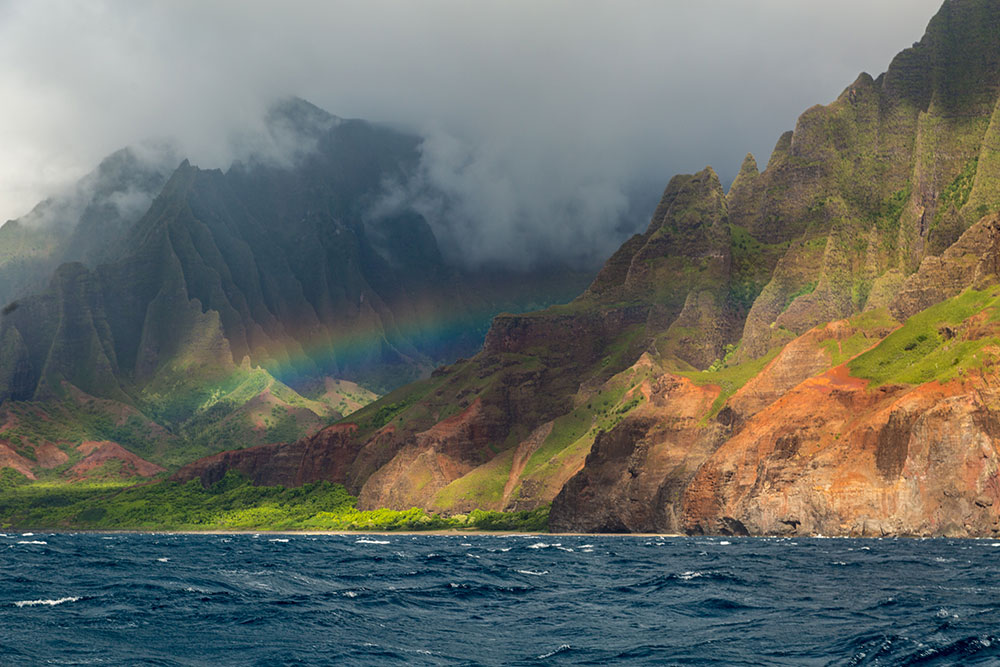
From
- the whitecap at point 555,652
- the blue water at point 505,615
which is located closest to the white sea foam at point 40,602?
the blue water at point 505,615

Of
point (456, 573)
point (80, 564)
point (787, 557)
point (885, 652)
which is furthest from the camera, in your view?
point (787, 557)

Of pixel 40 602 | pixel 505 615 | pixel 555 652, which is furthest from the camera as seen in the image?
pixel 40 602

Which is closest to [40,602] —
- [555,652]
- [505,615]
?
[505,615]

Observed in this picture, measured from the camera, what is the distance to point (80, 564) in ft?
340

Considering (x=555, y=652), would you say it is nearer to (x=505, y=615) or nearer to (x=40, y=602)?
(x=505, y=615)

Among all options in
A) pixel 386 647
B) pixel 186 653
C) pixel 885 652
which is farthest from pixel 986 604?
pixel 186 653

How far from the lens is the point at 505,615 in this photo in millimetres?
59594

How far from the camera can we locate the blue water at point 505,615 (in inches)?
1780

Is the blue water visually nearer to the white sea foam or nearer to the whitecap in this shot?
the whitecap

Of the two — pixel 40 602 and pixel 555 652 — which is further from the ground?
pixel 40 602

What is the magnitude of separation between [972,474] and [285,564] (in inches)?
5316

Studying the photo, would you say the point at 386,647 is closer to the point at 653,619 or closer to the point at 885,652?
the point at 653,619

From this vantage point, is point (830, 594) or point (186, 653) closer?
point (186, 653)

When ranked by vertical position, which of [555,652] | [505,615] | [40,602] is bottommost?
[505,615]
